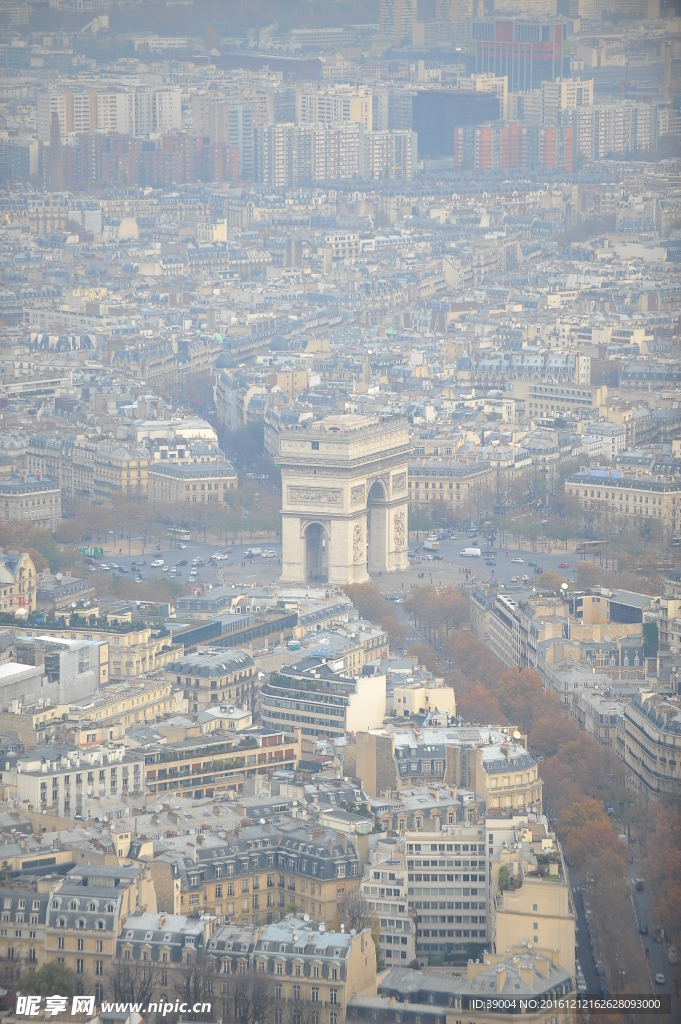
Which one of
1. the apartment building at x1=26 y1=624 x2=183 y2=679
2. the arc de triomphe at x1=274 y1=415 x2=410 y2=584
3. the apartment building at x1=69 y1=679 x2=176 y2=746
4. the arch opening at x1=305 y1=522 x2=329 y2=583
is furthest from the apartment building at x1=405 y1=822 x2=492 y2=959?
the arch opening at x1=305 y1=522 x2=329 y2=583

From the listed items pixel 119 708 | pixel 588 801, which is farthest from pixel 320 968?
pixel 119 708

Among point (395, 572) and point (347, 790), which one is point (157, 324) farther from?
point (347, 790)

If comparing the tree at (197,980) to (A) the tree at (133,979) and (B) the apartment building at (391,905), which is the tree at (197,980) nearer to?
(A) the tree at (133,979)

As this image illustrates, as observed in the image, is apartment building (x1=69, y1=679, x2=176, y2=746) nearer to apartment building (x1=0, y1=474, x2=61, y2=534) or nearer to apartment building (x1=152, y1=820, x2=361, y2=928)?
apartment building (x1=152, y1=820, x2=361, y2=928)

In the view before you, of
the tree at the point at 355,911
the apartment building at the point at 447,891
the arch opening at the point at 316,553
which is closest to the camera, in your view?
the tree at the point at 355,911

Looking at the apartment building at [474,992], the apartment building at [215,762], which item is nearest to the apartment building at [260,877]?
the apartment building at [474,992]

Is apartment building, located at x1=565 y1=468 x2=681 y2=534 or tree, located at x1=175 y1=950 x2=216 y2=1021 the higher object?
tree, located at x1=175 y1=950 x2=216 y2=1021
